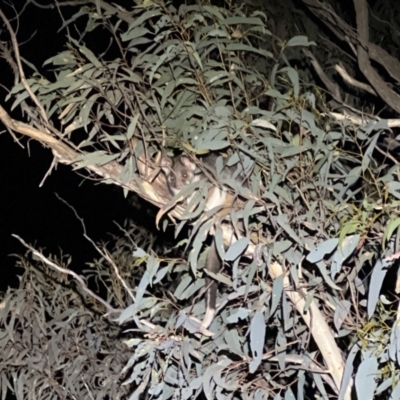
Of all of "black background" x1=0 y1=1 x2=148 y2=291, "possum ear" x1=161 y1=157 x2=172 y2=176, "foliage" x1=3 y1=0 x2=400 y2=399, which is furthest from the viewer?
"black background" x1=0 y1=1 x2=148 y2=291

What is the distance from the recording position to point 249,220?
1346 millimetres

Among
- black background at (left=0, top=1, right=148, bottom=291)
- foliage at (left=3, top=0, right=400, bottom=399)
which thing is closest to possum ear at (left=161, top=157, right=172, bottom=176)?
foliage at (left=3, top=0, right=400, bottom=399)

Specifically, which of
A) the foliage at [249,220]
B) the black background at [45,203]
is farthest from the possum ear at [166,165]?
the black background at [45,203]

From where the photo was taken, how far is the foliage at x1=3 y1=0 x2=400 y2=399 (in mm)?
1180

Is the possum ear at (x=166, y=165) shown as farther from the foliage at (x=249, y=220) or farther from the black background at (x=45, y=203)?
the black background at (x=45, y=203)

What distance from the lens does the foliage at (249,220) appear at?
118 cm

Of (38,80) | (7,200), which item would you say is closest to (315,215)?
(38,80)

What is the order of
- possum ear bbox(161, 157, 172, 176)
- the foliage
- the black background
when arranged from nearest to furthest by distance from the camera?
the foliage, possum ear bbox(161, 157, 172, 176), the black background

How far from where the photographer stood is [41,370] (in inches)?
99.3

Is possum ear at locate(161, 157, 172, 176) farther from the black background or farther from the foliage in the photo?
the black background

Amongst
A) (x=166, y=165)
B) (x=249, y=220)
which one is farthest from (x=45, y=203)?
(x=249, y=220)

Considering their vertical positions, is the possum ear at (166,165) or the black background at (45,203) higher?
the possum ear at (166,165)

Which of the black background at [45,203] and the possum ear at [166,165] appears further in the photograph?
the black background at [45,203]

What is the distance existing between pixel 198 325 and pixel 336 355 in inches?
11.1
